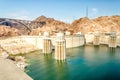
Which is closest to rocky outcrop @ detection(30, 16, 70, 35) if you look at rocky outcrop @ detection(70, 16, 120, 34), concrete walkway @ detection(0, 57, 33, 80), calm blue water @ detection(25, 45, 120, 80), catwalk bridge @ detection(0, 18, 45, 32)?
catwalk bridge @ detection(0, 18, 45, 32)

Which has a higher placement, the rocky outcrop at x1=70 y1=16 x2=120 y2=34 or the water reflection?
the rocky outcrop at x1=70 y1=16 x2=120 y2=34

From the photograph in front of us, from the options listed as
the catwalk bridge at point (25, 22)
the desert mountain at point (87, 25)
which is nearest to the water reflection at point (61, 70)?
the desert mountain at point (87, 25)

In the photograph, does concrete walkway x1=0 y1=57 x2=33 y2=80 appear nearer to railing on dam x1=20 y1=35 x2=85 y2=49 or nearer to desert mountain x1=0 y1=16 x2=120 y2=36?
railing on dam x1=20 y1=35 x2=85 y2=49

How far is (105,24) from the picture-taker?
506 feet

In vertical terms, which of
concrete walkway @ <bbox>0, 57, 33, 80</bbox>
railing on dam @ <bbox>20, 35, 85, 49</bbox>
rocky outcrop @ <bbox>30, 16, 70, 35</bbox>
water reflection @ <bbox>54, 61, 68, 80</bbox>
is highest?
rocky outcrop @ <bbox>30, 16, 70, 35</bbox>

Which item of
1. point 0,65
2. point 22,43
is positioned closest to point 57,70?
point 0,65

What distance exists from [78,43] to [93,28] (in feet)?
131

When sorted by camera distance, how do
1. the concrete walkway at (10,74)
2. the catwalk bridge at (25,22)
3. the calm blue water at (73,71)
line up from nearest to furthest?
the concrete walkway at (10,74), the calm blue water at (73,71), the catwalk bridge at (25,22)

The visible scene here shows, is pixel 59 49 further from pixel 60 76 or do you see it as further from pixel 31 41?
pixel 31 41

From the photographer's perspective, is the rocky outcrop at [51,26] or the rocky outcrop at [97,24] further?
the rocky outcrop at [97,24]

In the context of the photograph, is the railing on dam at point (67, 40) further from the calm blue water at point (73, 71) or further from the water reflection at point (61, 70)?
the calm blue water at point (73, 71)

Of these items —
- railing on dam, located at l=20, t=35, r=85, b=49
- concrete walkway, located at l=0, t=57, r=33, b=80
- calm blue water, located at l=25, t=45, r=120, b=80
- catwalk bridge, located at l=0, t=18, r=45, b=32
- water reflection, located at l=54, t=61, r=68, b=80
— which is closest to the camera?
concrete walkway, located at l=0, t=57, r=33, b=80

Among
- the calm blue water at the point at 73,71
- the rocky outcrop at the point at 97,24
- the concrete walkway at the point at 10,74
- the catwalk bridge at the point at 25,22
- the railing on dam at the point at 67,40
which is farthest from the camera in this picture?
the rocky outcrop at the point at 97,24

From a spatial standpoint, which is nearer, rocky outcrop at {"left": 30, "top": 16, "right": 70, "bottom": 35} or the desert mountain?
rocky outcrop at {"left": 30, "top": 16, "right": 70, "bottom": 35}
